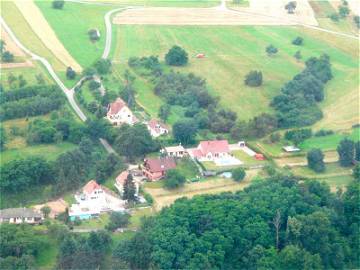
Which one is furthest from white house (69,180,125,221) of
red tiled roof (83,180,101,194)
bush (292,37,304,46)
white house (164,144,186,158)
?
bush (292,37,304,46)

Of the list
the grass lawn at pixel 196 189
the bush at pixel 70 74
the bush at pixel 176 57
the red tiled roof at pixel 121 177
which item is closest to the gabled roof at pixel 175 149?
the grass lawn at pixel 196 189

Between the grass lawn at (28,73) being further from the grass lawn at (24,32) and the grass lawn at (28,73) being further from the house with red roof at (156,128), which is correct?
the house with red roof at (156,128)

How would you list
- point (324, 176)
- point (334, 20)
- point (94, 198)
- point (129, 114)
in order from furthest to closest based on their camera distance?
point (334, 20) < point (129, 114) < point (324, 176) < point (94, 198)

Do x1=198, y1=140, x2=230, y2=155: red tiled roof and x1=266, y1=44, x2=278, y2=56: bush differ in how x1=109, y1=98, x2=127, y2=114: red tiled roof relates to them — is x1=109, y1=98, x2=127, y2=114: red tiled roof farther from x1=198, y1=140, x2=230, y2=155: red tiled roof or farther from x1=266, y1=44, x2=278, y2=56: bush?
x1=266, y1=44, x2=278, y2=56: bush

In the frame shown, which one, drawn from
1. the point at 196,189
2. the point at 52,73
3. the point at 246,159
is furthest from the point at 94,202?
the point at 52,73

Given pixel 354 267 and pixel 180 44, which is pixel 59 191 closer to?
pixel 354 267

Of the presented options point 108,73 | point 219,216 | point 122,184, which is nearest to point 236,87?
point 108,73
